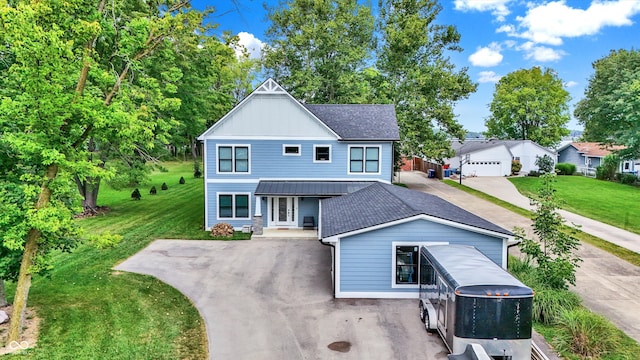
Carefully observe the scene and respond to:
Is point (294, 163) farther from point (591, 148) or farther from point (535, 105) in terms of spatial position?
point (591, 148)

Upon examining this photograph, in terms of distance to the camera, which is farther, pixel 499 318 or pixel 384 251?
pixel 384 251

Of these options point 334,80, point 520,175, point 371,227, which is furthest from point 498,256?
point 520,175

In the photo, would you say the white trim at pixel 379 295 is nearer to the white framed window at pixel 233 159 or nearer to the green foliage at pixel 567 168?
the white framed window at pixel 233 159

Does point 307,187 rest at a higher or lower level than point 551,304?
higher

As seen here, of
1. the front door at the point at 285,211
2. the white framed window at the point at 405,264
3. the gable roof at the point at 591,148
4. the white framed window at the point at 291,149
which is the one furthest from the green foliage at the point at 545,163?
the white framed window at the point at 405,264

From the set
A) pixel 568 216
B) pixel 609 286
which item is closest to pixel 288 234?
pixel 609 286

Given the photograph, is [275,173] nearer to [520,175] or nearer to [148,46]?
[148,46]

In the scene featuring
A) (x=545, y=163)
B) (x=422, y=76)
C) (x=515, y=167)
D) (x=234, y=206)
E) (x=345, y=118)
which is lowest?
(x=234, y=206)
